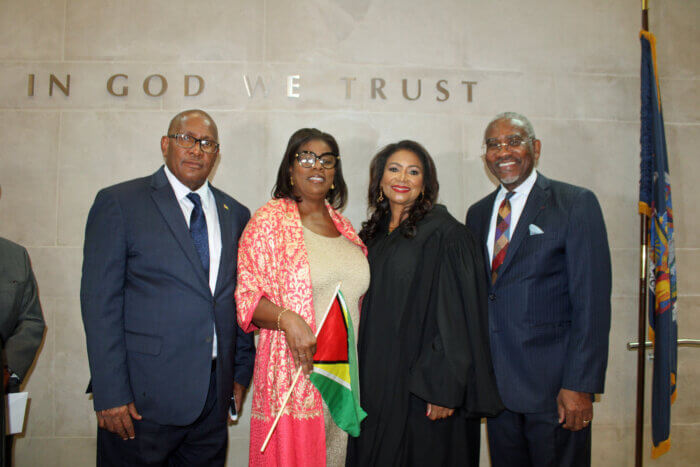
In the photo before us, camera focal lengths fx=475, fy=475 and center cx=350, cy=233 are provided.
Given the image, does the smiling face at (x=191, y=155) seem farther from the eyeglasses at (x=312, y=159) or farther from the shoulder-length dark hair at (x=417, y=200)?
the shoulder-length dark hair at (x=417, y=200)

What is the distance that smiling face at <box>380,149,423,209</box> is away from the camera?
2439mm

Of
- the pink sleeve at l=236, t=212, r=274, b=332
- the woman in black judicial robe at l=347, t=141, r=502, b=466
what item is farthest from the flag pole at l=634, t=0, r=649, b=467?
the pink sleeve at l=236, t=212, r=274, b=332

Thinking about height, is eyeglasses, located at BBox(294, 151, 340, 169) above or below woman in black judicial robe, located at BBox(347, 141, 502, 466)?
above

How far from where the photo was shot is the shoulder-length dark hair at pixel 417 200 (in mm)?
2371

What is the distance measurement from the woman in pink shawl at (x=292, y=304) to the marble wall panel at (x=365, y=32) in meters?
1.35

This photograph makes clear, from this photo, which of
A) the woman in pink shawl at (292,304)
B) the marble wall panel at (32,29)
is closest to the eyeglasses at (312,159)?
the woman in pink shawl at (292,304)

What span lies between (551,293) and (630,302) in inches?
67.4

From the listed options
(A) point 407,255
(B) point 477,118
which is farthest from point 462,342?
(B) point 477,118

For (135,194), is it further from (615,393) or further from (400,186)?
(615,393)

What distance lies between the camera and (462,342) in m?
2.08

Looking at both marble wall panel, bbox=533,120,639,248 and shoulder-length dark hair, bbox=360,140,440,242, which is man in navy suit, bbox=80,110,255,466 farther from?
marble wall panel, bbox=533,120,639,248

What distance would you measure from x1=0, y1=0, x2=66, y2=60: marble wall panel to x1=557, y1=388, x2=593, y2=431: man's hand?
3897mm

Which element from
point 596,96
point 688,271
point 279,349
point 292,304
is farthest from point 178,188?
point 688,271

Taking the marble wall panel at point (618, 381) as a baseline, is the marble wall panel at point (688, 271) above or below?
above
